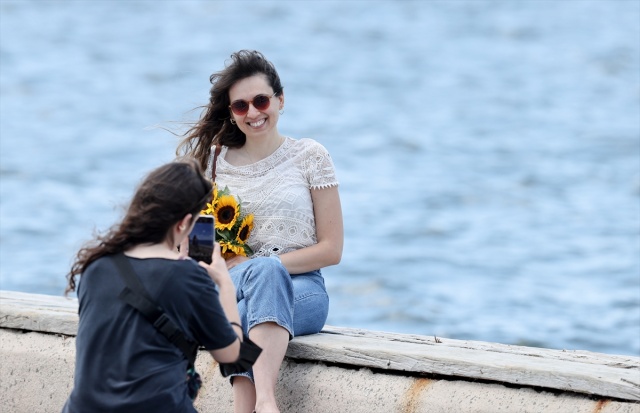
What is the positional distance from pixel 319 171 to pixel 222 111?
462 mm

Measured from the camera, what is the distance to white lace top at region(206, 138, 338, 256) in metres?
4.34

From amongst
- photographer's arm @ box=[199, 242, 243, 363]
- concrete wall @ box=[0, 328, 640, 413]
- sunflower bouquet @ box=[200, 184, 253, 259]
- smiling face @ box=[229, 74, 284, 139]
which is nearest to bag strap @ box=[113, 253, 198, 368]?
photographer's arm @ box=[199, 242, 243, 363]

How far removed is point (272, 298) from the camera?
393cm

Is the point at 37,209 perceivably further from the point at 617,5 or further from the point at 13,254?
the point at 617,5

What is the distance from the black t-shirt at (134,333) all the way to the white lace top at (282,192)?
1.30 m

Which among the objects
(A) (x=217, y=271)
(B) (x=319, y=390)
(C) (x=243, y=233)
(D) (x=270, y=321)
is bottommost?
(B) (x=319, y=390)

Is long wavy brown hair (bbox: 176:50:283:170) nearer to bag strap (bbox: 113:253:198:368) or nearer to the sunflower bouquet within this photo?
the sunflower bouquet

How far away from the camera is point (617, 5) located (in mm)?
29938

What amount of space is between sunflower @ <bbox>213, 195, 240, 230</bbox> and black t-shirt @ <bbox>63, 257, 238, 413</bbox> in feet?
3.96

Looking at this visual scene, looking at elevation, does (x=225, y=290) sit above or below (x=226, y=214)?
above

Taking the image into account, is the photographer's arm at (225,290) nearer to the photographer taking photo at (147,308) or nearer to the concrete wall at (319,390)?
the photographer taking photo at (147,308)

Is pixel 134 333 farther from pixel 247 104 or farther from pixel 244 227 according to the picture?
pixel 247 104

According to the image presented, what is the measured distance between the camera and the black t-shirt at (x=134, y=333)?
2984mm

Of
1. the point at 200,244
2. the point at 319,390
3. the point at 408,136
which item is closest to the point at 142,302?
the point at 200,244
